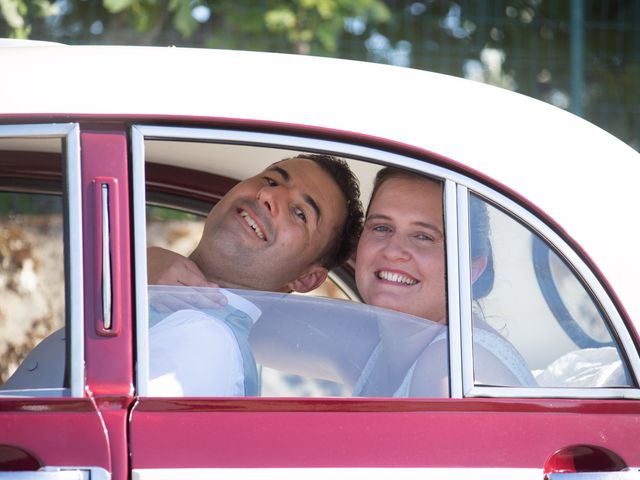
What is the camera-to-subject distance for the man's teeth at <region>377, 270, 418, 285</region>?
250 cm

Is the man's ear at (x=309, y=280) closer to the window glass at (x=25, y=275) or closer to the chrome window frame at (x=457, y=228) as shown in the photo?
the chrome window frame at (x=457, y=228)

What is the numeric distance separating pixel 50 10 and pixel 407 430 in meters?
4.55

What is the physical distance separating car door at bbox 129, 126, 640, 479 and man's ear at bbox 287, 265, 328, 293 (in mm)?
723

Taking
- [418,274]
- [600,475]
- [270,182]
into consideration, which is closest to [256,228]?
[270,182]

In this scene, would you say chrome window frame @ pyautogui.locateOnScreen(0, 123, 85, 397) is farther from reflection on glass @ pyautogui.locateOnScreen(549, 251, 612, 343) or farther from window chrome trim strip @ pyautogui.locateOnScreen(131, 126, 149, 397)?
reflection on glass @ pyautogui.locateOnScreen(549, 251, 612, 343)

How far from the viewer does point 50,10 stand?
19.4ft

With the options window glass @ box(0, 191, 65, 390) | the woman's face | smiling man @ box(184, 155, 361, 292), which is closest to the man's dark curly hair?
smiling man @ box(184, 155, 361, 292)

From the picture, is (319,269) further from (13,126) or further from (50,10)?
(50,10)

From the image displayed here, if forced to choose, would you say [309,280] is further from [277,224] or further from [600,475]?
[600,475]

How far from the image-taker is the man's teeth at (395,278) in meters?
2.50

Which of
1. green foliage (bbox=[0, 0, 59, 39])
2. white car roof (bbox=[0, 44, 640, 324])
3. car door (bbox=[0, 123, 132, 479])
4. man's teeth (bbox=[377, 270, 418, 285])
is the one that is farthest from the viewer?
green foliage (bbox=[0, 0, 59, 39])

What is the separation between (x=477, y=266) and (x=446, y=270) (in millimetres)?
68

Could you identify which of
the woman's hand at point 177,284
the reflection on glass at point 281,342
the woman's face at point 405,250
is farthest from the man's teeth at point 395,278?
the woman's hand at point 177,284

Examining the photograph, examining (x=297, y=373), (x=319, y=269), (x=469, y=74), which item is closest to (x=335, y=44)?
(x=469, y=74)
